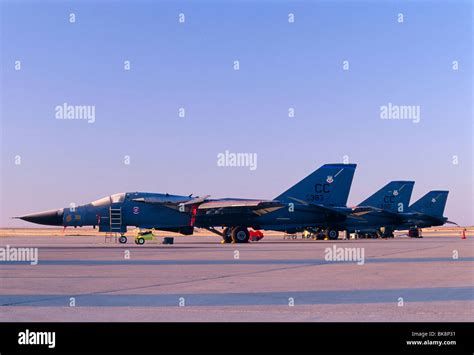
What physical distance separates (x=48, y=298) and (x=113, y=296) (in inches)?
39.3

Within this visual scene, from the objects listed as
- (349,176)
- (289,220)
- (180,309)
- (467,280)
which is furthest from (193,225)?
(180,309)

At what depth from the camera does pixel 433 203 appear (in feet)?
217

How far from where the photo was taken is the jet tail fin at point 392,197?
62.0 meters

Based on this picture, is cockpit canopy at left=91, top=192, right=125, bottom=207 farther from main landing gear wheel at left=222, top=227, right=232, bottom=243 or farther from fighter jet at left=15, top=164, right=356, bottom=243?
main landing gear wheel at left=222, top=227, right=232, bottom=243

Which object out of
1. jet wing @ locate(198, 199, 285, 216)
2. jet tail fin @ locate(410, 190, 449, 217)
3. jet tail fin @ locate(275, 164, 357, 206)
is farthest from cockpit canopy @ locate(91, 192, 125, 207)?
jet tail fin @ locate(410, 190, 449, 217)

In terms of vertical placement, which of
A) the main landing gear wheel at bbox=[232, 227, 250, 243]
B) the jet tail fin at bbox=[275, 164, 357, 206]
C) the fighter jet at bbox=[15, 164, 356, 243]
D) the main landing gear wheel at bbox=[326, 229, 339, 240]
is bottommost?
the main landing gear wheel at bbox=[326, 229, 339, 240]

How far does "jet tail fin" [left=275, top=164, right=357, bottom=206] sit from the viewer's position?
44.6 m

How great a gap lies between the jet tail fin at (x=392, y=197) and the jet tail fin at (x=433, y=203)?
3.43 m

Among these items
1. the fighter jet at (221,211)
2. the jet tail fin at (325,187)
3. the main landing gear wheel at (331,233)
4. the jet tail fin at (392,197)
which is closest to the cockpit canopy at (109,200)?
the fighter jet at (221,211)

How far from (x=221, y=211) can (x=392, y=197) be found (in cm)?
2803

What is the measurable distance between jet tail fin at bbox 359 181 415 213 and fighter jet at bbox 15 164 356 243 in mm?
16522

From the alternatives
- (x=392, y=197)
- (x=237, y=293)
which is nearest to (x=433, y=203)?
(x=392, y=197)
